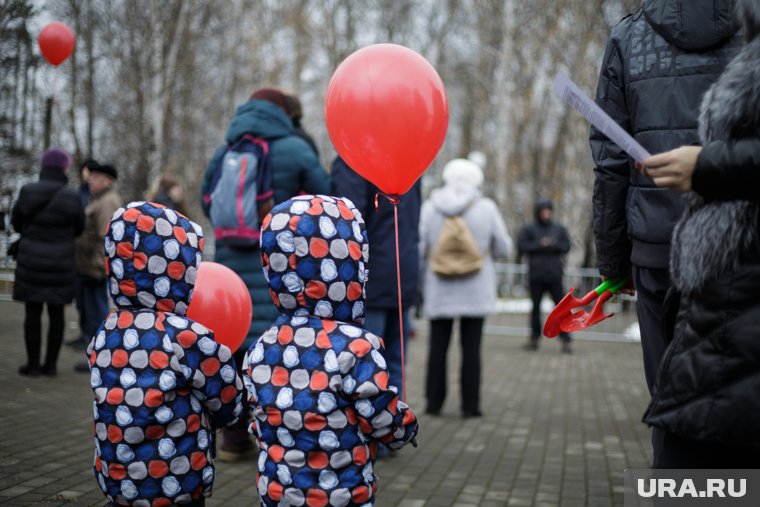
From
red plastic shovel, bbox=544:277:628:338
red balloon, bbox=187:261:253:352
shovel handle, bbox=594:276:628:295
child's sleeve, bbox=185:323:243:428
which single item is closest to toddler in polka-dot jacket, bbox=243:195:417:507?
child's sleeve, bbox=185:323:243:428

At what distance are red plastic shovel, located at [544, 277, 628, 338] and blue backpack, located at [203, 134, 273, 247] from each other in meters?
2.17

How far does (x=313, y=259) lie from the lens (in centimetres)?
292

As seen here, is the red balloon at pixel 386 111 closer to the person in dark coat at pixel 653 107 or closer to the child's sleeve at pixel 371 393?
the person in dark coat at pixel 653 107

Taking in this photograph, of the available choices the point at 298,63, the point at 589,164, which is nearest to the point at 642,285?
the point at 589,164

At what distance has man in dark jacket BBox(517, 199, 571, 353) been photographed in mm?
12391

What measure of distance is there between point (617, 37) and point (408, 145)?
1.17 meters

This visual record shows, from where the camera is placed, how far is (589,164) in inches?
880

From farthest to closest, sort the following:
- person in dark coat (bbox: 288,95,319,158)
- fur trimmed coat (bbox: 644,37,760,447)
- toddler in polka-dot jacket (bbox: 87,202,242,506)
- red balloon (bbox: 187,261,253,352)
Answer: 1. person in dark coat (bbox: 288,95,319,158)
2. red balloon (bbox: 187,261,253,352)
3. toddler in polka-dot jacket (bbox: 87,202,242,506)
4. fur trimmed coat (bbox: 644,37,760,447)

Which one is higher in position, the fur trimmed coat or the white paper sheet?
the white paper sheet

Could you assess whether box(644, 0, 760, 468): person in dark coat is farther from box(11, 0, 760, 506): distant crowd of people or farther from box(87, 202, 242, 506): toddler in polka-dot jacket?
box(87, 202, 242, 506): toddler in polka-dot jacket

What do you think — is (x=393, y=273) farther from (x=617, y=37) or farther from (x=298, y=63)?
(x=298, y=63)

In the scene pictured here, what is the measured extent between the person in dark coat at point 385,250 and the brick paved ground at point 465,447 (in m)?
0.83

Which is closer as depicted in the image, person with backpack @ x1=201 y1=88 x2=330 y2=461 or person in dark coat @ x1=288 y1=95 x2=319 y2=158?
person with backpack @ x1=201 y1=88 x2=330 y2=461

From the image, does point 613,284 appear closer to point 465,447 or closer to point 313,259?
point 313,259
